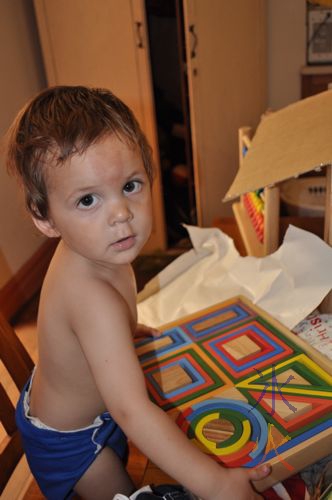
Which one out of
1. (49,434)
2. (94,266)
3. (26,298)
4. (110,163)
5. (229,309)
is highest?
(110,163)

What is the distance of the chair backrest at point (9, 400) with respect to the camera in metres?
0.71

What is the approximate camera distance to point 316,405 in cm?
49

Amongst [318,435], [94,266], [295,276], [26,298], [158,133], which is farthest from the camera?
[158,133]

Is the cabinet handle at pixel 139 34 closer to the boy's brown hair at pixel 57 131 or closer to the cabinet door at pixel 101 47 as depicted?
the cabinet door at pixel 101 47

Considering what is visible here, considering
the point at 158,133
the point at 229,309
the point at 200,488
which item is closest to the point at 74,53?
the point at 158,133

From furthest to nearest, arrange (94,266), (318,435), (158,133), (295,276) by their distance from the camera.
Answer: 1. (158,133)
2. (295,276)
3. (94,266)
4. (318,435)

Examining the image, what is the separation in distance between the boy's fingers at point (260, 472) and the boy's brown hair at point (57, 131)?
1.18ft

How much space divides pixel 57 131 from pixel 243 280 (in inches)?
16.5

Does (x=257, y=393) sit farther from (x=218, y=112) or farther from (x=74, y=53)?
(x=74, y=53)

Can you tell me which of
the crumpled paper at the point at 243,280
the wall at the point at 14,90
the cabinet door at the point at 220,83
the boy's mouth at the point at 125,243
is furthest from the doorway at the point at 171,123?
the boy's mouth at the point at 125,243

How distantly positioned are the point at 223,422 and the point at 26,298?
1640 millimetres

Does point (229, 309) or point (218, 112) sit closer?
point (229, 309)

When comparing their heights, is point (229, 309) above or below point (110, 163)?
below

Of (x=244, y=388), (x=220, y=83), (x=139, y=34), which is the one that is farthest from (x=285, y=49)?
(x=244, y=388)
